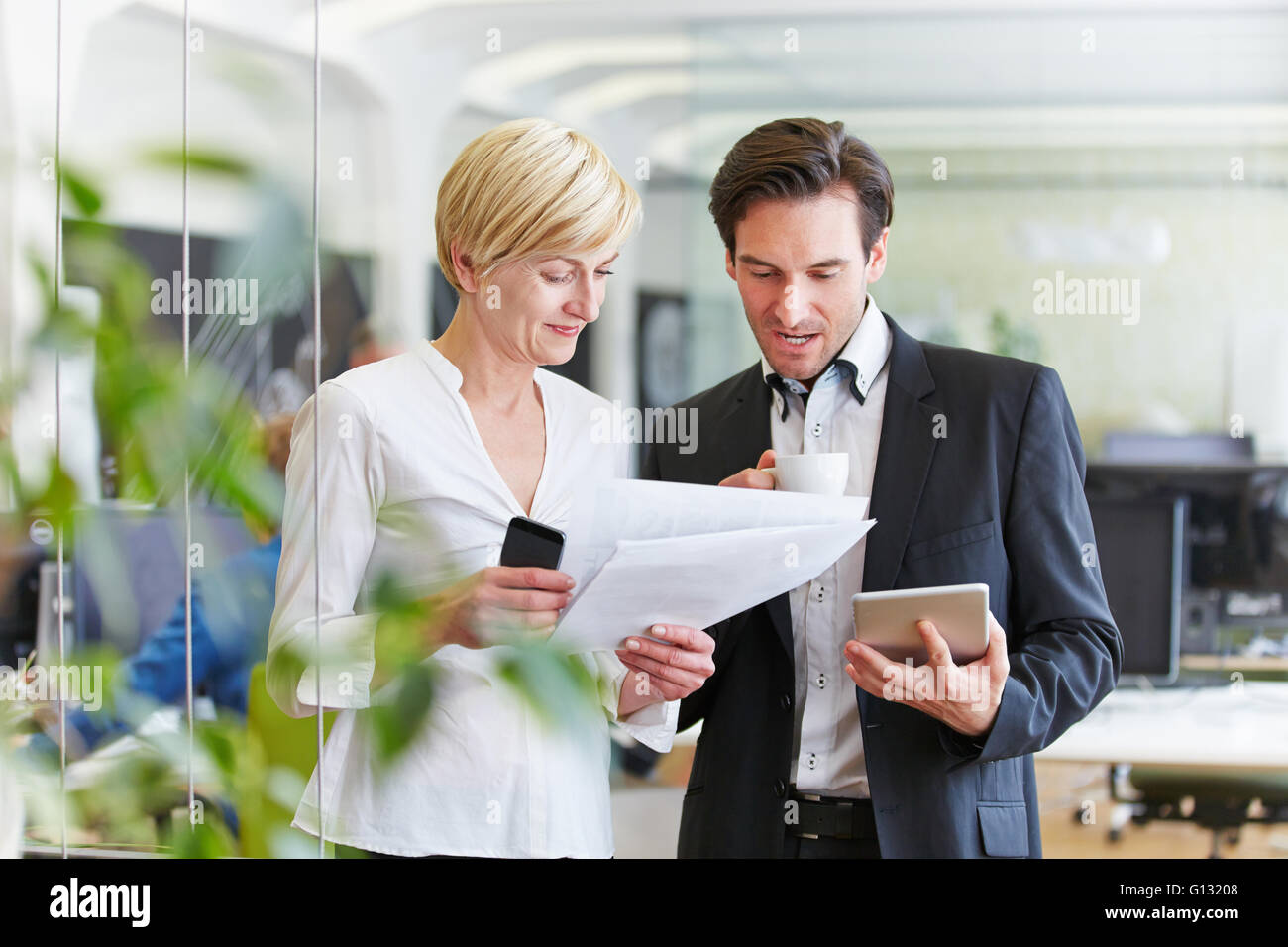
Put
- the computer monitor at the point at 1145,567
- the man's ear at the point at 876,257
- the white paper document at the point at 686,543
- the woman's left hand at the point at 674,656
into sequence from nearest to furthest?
the white paper document at the point at 686,543 < the woman's left hand at the point at 674,656 < the man's ear at the point at 876,257 < the computer monitor at the point at 1145,567

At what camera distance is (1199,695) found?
2.72m

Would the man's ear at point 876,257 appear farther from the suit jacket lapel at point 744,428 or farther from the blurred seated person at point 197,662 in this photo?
the blurred seated person at point 197,662

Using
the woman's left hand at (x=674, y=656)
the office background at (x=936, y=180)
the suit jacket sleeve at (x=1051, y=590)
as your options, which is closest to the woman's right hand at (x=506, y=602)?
the woman's left hand at (x=674, y=656)

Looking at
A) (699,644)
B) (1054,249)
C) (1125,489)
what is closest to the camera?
(699,644)

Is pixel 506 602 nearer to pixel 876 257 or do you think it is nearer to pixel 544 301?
pixel 544 301

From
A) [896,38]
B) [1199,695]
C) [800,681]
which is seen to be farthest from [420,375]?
[896,38]

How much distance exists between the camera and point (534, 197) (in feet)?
3.67

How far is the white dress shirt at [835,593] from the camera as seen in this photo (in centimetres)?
124

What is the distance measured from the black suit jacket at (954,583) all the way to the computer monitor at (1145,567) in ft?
4.51

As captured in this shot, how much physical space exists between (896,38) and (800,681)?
2.81m

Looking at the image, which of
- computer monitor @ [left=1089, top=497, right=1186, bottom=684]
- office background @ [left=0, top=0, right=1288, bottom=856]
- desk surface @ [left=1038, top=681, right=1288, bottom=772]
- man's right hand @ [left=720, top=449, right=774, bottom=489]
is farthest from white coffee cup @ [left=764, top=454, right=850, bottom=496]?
office background @ [left=0, top=0, right=1288, bottom=856]

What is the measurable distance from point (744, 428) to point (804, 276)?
0.63 ft

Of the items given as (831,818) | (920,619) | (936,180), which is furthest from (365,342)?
(920,619)
